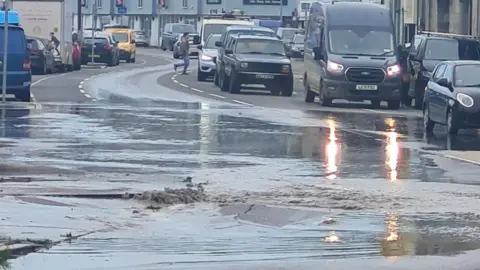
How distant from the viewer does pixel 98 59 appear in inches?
2376

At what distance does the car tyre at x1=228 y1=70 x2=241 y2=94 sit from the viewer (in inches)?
1421

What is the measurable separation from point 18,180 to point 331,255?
5261mm

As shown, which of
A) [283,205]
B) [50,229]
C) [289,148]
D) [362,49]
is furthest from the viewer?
[362,49]

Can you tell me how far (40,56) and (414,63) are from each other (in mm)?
17843

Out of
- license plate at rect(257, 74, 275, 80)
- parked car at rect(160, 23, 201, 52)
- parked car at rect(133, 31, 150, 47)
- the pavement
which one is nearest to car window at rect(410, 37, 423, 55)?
license plate at rect(257, 74, 275, 80)

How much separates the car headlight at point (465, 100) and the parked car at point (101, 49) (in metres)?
37.8

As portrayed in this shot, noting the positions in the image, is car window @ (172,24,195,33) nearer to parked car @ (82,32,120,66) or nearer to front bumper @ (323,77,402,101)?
parked car @ (82,32,120,66)

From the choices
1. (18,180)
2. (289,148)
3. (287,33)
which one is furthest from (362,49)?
(287,33)

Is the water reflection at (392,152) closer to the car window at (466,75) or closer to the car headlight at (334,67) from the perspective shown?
the car window at (466,75)

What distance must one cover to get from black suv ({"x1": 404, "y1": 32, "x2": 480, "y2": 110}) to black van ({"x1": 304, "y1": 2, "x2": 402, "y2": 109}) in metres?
0.78

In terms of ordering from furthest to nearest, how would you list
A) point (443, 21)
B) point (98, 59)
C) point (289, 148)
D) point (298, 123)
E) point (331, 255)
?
point (98, 59) → point (443, 21) → point (298, 123) → point (289, 148) → point (331, 255)

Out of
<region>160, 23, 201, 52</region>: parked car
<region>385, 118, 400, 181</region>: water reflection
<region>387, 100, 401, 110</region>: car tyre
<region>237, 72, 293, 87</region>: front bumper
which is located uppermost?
<region>385, 118, 400, 181</region>: water reflection

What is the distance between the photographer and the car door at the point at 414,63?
32281mm

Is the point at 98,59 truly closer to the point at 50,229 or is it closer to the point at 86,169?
the point at 86,169
